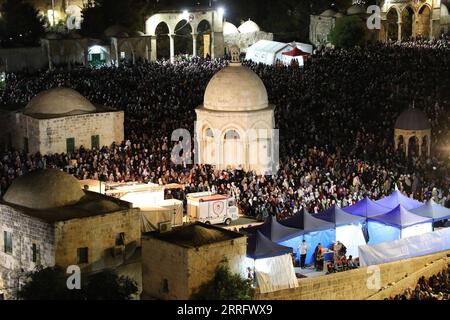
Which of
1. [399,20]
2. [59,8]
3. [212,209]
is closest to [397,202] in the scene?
[212,209]

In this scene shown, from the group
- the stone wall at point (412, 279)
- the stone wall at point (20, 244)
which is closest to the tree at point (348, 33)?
the stone wall at point (412, 279)

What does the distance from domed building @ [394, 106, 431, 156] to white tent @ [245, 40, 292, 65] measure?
23476mm

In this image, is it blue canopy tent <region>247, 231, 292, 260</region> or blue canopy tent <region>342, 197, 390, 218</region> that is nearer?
blue canopy tent <region>247, 231, 292, 260</region>

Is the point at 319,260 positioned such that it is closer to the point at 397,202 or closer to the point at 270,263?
the point at 270,263

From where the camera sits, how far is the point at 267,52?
7244 cm

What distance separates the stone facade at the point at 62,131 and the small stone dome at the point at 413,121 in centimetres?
1136

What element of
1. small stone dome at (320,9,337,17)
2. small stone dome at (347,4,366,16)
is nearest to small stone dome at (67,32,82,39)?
small stone dome at (320,9,337,17)

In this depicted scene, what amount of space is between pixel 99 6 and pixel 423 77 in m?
28.6

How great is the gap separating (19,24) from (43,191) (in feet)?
153

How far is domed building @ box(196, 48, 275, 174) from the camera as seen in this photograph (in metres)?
44.9

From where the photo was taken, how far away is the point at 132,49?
76.7m

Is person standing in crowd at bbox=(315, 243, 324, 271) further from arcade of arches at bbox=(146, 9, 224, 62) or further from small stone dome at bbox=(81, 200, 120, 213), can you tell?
arcade of arches at bbox=(146, 9, 224, 62)

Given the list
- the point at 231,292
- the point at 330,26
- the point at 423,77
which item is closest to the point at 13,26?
the point at 330,26
